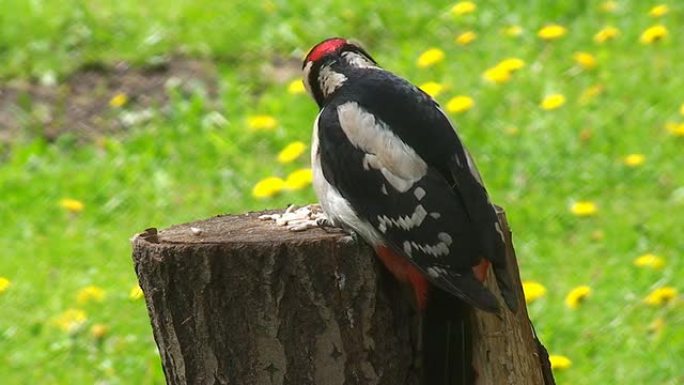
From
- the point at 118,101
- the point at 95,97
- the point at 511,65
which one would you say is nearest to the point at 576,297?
the point at 511,65

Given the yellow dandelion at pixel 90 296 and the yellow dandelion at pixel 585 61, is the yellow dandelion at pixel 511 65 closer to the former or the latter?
the yellow dandelion at pixel 585 61

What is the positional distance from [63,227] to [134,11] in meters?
2.40

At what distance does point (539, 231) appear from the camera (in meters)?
6.20

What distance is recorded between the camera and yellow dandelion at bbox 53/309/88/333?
18.7 feet

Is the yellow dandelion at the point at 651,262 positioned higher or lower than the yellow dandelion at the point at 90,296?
lower

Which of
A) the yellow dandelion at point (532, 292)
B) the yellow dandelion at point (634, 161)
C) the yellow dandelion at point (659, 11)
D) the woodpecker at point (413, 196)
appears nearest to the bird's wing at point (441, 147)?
the woodpecker at point (413, 196)

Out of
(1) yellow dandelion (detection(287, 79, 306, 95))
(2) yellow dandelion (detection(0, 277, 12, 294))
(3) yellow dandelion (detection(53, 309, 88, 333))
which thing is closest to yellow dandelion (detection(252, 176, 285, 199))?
(3) yellow dandelion (detection(53, 309, 88, 333))

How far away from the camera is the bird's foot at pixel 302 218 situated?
359 cm

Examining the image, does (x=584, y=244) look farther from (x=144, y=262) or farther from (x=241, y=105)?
(x=144, y=262)

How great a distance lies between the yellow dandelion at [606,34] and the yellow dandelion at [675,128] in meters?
0.95

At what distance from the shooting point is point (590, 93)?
726cm

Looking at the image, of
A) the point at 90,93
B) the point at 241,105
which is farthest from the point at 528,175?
the point at 90,93

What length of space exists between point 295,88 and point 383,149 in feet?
13.5

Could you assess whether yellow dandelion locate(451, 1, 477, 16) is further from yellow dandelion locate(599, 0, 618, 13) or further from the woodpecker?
the woodpecker
